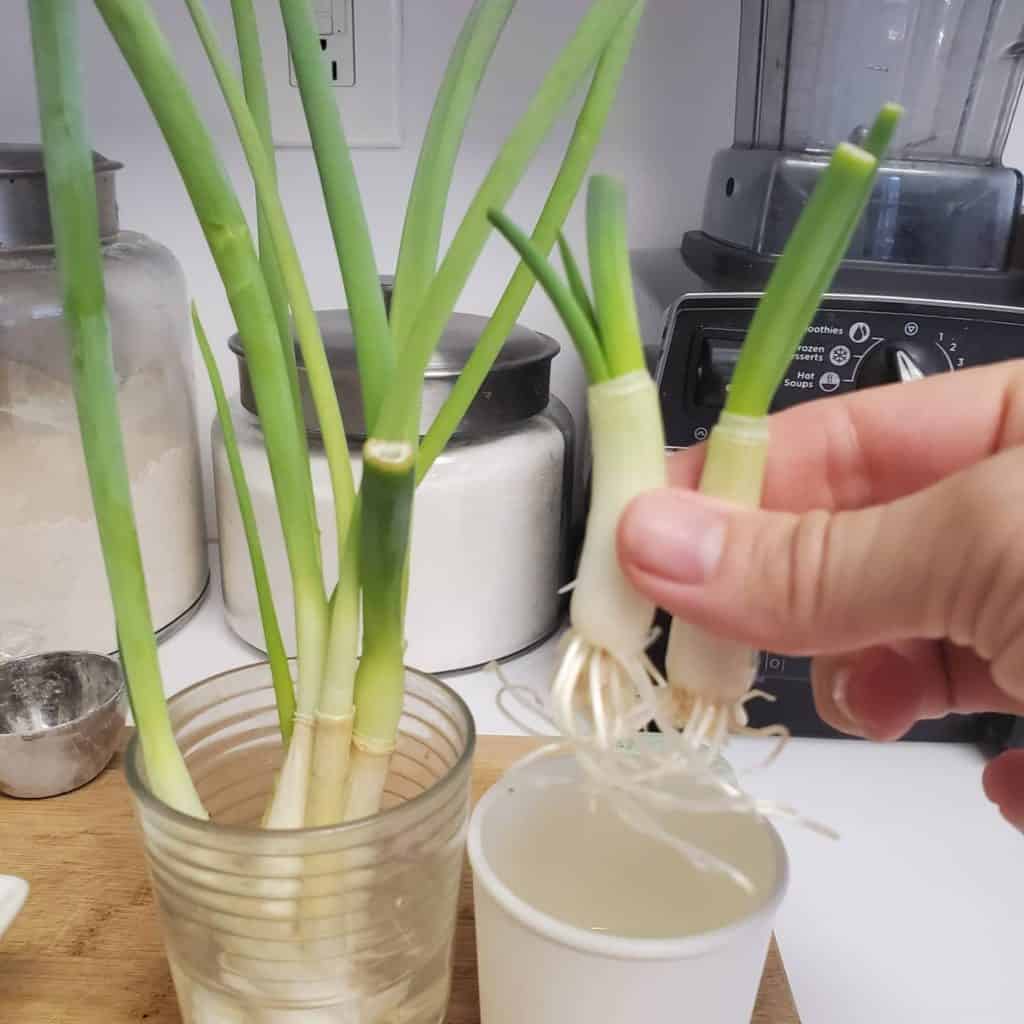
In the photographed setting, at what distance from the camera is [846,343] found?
0.49 metres

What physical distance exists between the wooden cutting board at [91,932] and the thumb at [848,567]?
0.20m

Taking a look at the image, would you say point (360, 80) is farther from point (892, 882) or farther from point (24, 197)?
point (892, 882)

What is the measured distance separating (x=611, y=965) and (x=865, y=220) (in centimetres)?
46

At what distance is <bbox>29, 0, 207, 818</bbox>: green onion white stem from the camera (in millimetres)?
249

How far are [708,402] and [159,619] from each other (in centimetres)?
38

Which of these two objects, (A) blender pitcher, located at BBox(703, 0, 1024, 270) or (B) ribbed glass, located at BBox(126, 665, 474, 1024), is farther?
(A) blender pitcher, located at BBox(703, 0, 1024, 270)

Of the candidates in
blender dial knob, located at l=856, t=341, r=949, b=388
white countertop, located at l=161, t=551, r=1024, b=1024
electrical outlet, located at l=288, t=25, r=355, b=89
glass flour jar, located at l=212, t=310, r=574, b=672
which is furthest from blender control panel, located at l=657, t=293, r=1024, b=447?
electrical outlet, located at l=288, t=25, r=355, b=89

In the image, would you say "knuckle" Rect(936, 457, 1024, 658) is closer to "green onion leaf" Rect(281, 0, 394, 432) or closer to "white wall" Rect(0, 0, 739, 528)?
"green onion leaf" Rect(281, 0, 394, 432)

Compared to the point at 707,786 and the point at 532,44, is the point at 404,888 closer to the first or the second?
the point at 707,786

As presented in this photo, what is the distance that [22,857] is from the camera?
439mm

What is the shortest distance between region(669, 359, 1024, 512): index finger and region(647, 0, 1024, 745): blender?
0.14 meters

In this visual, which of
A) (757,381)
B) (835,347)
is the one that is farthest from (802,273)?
(835,347)

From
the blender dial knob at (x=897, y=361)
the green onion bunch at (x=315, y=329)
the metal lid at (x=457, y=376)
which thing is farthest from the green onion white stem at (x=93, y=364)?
the blender dial knob at (x=897, y=361)

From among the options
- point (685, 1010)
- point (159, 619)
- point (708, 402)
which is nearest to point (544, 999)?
point (685, 1010)
